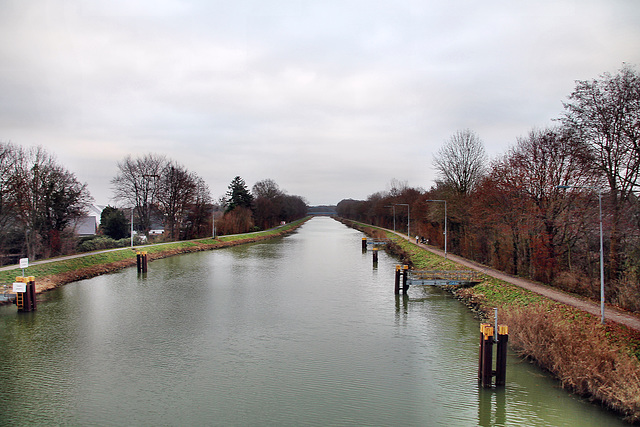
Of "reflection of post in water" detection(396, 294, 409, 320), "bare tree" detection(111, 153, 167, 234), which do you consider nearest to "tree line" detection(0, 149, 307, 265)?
"bare tree" detection(111, 153, 167, 234)

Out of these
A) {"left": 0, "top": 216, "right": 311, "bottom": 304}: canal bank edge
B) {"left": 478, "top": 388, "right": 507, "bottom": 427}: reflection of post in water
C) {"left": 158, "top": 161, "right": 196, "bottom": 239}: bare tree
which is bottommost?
{"left": 478, "top": 388, "right": 507, "bottom": 427}: reflection of post in water

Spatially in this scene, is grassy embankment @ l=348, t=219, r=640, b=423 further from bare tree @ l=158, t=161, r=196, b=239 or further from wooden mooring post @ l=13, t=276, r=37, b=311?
bare tree @ l=158, t=161, r=196, b=239

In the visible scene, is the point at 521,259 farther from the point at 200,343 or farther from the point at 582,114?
the point at 200,343

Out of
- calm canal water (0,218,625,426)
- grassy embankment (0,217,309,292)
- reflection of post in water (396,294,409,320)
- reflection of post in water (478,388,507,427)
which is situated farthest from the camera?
grassy embankment (0,217,309,292)

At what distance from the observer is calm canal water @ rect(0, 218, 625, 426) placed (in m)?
8.99

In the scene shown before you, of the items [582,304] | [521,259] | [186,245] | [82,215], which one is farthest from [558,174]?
[82,215]

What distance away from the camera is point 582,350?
9812 millimetres

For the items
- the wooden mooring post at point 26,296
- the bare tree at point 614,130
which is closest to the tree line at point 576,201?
the bare tree at point 614,130

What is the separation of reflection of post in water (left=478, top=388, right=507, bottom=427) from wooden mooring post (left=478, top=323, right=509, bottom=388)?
0.23 meters

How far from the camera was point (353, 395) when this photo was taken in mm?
9867

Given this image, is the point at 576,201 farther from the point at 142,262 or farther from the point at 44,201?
the point at 44,201

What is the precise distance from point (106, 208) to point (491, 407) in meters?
53.9

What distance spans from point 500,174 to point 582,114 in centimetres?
669

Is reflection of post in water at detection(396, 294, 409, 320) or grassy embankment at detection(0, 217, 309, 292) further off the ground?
grassy embankment at detection(0, 217, 309, 292)
